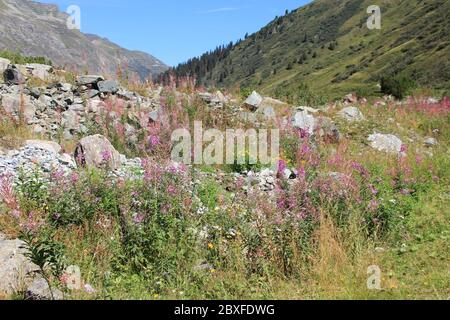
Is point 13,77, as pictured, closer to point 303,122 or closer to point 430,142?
point 303,122

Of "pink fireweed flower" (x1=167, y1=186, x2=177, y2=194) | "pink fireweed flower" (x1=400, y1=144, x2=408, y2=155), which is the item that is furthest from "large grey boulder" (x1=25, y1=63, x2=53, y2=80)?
"pink fireweed flower" (x1=400, y1=144, x2=408, y2=155)

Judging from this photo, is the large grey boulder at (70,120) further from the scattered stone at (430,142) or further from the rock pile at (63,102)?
the scattered stone at (430,142)

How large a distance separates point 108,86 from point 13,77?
2.72 metres

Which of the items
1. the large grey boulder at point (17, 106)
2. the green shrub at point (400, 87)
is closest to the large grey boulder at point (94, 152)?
the large grey boulder at point (17, 106)

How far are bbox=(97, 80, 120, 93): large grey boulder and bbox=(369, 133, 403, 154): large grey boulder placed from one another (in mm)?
7348

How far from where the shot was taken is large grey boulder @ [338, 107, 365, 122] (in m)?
14.2

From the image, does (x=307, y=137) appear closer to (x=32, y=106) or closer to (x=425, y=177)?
(x=425, y=177)

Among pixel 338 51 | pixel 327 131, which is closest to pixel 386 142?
pixel 327 131

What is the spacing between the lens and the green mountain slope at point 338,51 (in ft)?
202

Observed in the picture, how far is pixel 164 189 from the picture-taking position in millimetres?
6340

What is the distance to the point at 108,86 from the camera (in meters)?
13.1

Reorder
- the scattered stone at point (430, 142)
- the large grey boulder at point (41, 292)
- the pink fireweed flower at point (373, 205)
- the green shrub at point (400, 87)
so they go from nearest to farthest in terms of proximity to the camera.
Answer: the large grey boulder at point (41, 292) < the pink fireweed flower at point (373, 205) < the scattered stone at point (430, 142) < the green shrub at point (400, 87)

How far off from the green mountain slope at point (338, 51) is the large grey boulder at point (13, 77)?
5882 mm
